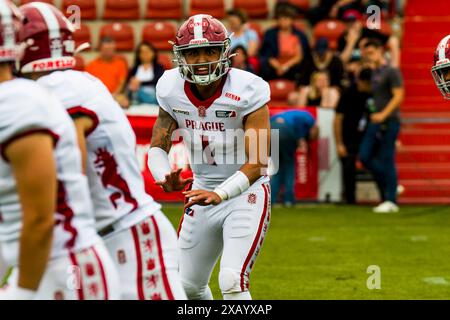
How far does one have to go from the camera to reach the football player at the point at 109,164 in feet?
12.7

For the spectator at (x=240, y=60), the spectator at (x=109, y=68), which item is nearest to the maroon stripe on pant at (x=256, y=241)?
the spectator at (x=240, y=60)

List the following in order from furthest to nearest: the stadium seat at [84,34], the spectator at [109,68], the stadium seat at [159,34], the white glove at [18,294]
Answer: the stadium seat at [159,34]
the stadium seat at [84,34]
the spectator at [109,68]
the white glove at [18,294]

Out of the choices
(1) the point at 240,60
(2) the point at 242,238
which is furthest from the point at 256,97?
(1) the point at 240,60

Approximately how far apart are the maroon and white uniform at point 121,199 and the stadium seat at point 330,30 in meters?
12.5

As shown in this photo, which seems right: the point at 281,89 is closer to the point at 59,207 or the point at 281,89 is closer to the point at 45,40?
the point at 45,40

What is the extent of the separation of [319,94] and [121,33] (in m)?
4.25

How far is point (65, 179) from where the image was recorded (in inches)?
139

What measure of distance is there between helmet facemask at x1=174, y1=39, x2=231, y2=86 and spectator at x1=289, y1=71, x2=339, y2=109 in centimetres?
850

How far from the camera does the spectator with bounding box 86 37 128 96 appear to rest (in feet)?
46.6

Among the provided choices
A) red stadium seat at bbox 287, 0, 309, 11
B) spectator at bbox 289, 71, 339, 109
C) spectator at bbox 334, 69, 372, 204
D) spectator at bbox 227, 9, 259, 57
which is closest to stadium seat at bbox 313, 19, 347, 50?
red stadium seat at bbox 287, 0, 309, 11

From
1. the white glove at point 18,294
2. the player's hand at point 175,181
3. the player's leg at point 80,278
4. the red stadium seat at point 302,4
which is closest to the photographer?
the white glove at point 18,294

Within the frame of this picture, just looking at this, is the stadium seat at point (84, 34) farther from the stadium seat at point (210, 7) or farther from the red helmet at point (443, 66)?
the red helmet at point (443, 66)
